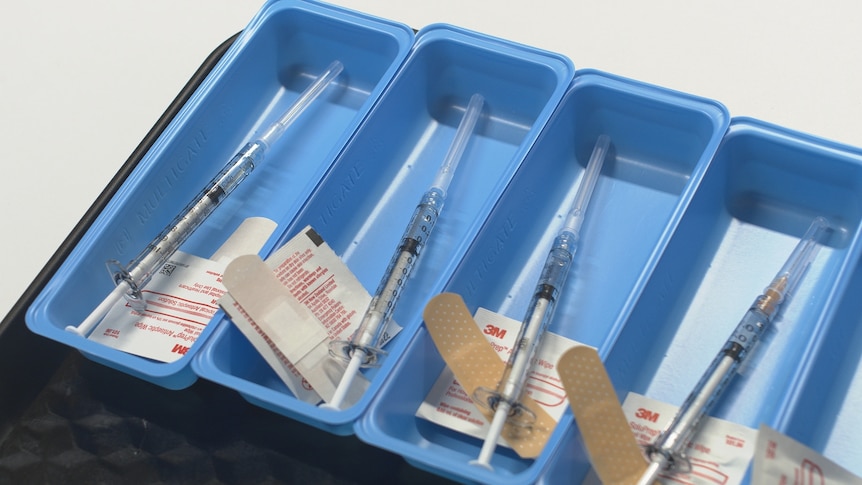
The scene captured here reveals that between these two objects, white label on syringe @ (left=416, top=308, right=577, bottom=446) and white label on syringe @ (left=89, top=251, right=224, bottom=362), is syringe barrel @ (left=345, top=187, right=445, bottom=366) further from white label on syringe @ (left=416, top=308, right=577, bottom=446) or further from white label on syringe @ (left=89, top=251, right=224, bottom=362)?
white label on syringe @ (left=89, top=251, right=224, bottom=362)

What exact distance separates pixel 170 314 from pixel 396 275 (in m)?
0.28

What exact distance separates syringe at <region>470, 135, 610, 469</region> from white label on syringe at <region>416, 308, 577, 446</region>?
0.03 metres

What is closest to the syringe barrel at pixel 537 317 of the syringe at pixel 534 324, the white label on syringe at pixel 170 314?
the syringe at pixel 534 324

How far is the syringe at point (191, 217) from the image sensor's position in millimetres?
1206

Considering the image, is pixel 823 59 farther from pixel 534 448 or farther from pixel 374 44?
pixel 534 448

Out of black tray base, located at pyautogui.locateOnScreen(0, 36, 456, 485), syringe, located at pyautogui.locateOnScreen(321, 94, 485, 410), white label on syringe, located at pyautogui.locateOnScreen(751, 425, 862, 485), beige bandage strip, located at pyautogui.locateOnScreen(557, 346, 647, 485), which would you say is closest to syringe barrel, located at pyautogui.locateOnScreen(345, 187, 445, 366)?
syringe, located at pyautogui.locateOnScreen(321, 94, 485, 410)

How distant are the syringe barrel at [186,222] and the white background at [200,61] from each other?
0.92 ft

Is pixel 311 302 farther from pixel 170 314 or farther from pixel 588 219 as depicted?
pixel 588 219

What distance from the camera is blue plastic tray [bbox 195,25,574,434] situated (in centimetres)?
126

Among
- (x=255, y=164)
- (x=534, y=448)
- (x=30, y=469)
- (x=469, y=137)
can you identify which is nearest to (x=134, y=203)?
(x=255, y=164)

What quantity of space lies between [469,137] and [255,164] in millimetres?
297

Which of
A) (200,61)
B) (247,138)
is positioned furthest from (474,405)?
(200,61)

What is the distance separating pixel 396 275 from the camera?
1.20 meters

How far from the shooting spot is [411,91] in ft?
4.60
